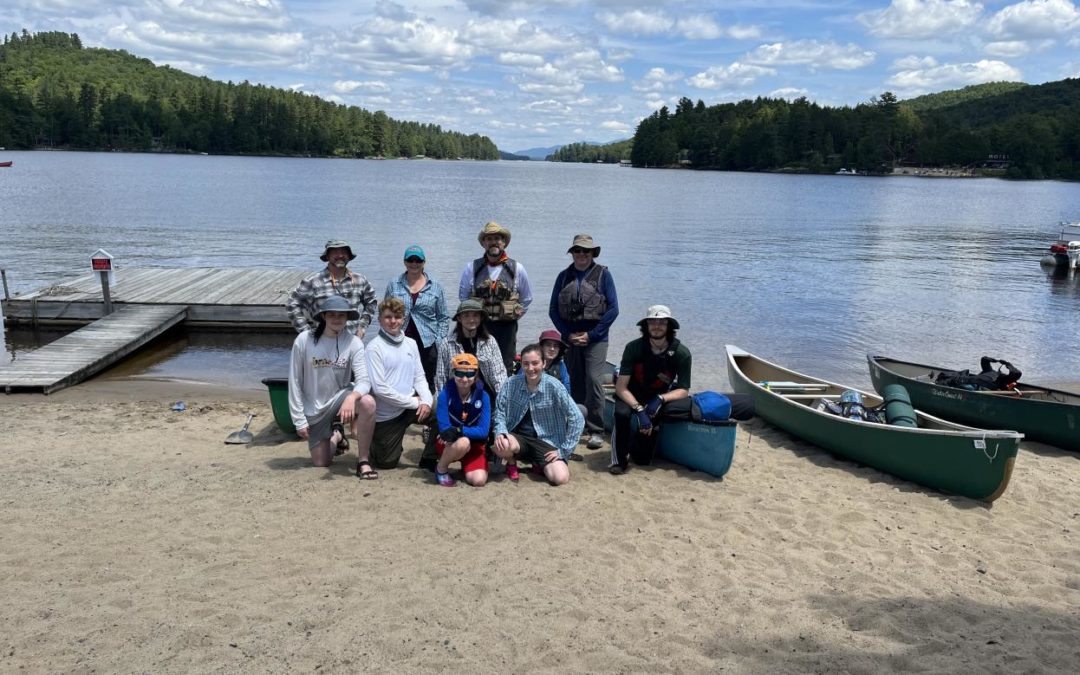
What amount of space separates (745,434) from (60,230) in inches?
1266

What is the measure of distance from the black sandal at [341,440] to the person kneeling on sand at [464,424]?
3.28 feet

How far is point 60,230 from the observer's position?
31641 mm

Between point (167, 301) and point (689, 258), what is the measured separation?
20.2m

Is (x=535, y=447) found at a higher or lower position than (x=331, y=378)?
lower

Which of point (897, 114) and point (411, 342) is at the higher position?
point (897, 114)

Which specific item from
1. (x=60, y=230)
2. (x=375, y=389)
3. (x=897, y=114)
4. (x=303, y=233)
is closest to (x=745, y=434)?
(x=375, y=389)

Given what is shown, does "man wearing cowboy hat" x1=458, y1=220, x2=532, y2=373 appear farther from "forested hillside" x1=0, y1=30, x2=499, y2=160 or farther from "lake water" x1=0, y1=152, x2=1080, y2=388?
"forested hillside" x1=0, y1=30, x2=499, y2=160

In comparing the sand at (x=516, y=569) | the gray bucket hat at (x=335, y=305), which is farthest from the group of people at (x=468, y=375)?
the sand at (x=516, y=569)

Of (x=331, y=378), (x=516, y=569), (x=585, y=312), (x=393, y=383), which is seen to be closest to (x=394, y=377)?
(x=393, y=383)

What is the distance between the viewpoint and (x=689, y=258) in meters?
30.2

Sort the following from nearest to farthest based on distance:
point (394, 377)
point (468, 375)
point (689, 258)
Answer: point (468, 375) → point (394, 377) → point (689, 258)

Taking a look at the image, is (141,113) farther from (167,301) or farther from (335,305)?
(335,305)

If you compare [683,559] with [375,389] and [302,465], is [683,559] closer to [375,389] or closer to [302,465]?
[375,389]

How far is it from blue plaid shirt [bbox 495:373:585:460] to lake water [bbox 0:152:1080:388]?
678 cm
